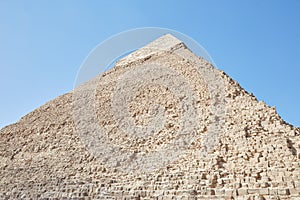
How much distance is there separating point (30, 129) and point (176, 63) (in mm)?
8730

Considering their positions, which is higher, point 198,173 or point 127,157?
point 127,157

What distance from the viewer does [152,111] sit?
1222 cm

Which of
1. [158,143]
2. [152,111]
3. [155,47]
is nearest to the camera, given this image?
[158,143]

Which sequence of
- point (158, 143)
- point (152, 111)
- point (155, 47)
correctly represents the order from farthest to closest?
1. point (155, 47)
2. point (152, 111)
3. point (158, 143)

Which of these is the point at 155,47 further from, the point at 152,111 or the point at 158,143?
the point at 158,143

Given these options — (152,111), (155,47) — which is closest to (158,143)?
(152,111)

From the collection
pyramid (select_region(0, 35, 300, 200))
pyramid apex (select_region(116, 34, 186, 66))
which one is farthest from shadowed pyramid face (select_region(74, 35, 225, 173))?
pyramid apex (select_region(116, 34, 186, 66))

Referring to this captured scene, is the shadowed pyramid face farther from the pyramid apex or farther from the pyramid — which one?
the pyramid apex

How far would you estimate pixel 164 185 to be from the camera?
7262mm

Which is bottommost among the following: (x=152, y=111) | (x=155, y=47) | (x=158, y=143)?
(x=158, y=143)

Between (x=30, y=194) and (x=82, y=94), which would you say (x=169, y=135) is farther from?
(x=82, y=94)

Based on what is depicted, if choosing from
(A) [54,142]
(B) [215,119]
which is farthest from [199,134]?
(A) [54,142]

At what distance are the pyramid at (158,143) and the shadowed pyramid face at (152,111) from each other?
51mm

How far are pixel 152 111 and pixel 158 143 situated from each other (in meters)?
2.74
